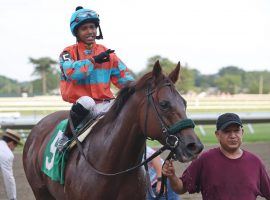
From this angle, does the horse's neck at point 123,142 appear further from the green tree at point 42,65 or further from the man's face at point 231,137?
the green tree at point 42,65

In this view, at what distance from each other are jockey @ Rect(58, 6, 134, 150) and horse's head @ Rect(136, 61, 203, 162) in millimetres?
944

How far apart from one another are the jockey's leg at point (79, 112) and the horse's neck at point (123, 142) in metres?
0.48

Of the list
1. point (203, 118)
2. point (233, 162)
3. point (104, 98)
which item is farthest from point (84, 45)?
point (203, 118)

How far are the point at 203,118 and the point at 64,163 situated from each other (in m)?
11.5

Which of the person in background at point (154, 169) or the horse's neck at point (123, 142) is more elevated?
the horse's neck at point (123, 142)

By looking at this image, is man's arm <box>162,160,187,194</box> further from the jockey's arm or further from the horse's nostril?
the jockey's arm

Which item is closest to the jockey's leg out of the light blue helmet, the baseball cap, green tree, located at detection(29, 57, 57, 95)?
the light blue helmet

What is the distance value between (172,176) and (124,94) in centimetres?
78

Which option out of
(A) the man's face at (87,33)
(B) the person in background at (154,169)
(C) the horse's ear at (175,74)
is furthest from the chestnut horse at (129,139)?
(A) the man's face at (87,33)

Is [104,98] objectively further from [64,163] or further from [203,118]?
[203,118]

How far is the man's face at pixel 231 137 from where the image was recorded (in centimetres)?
346

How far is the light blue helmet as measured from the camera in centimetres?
464

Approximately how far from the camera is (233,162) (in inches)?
138

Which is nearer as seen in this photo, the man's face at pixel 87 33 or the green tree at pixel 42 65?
the man's face at pixel 87 33
